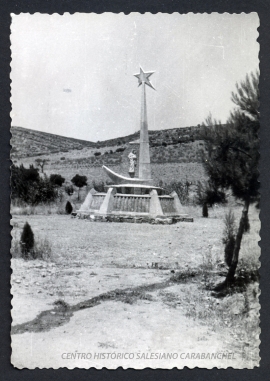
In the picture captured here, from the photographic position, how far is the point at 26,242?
23.5ft

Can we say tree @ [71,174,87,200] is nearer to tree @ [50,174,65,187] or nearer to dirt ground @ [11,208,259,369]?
tree @ [50,174,65,187]

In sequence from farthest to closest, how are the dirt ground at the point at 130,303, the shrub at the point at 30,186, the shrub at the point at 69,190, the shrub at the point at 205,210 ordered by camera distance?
the shrub at the point at 69,190, the shrub at the point at 205,210, the shrub at the point at 30,186, the dirt ground at the point at 130,303

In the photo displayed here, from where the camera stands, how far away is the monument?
7.61 m

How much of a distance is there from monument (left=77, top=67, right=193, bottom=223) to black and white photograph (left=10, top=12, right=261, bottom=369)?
0.14 feet

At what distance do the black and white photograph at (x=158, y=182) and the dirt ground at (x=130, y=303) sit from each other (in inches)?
0.8

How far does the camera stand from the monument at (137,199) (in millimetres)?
7605

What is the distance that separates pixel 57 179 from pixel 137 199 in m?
1.56

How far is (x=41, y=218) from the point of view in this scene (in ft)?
24.5

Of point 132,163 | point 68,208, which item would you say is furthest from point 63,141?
point 132,163

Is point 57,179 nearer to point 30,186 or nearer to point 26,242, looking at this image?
point 30,186

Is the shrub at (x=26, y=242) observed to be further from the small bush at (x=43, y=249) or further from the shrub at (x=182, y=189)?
the shrub at (x=182, y=189)

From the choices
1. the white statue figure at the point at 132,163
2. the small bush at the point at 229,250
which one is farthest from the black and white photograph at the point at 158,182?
the white statue figure at the point at 132,163

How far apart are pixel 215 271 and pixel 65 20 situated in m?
5.13

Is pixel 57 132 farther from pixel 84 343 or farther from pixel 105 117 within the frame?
pixel 84 343
